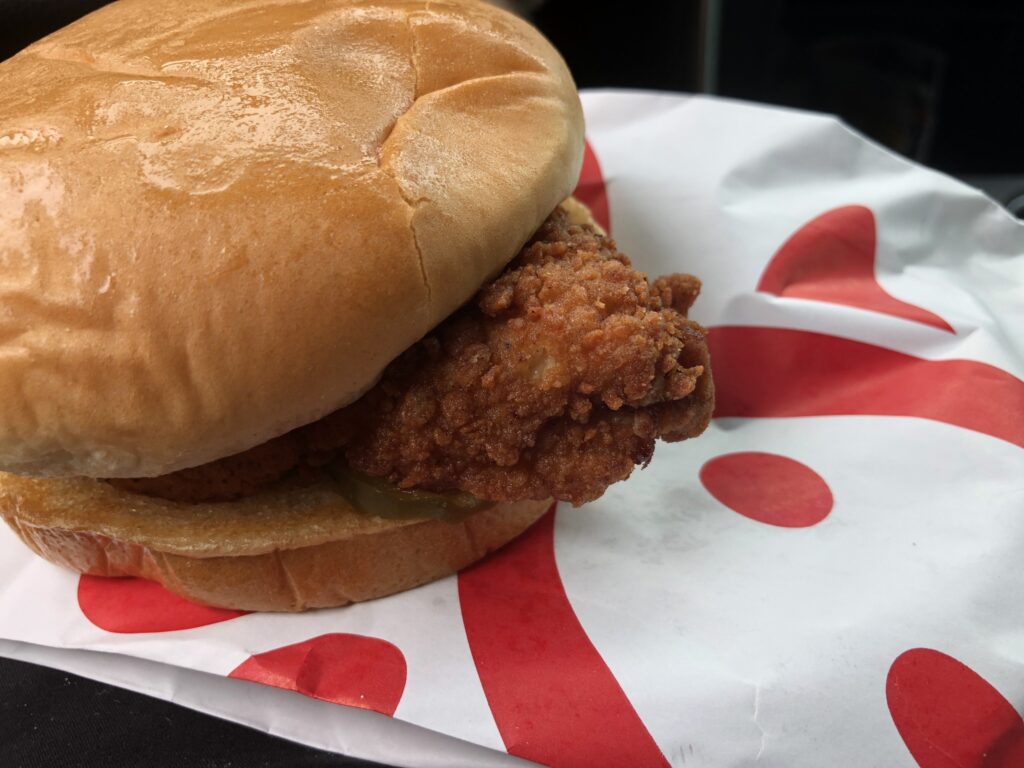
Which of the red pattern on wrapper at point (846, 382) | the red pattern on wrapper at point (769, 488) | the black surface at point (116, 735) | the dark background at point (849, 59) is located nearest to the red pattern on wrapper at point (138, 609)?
the black surface at point (116, 735)

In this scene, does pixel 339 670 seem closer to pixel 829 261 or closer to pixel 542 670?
pixel 542 670

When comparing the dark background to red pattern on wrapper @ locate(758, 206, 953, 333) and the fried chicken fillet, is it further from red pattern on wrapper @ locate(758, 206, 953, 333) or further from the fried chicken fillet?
the fried chicken fillet

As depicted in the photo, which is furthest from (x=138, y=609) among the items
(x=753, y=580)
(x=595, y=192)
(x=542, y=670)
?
(x=595, y=192)

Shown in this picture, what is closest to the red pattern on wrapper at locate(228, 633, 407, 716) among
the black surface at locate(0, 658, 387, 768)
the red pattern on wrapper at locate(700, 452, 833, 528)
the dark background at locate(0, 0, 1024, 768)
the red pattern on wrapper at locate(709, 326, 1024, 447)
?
the black surface at locate(0, 658, 387, 768)

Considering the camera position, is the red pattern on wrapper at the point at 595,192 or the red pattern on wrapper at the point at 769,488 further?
the red pattern on wrapper at the point at 595,192

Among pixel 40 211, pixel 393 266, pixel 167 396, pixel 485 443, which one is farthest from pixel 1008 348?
pixel 40 211

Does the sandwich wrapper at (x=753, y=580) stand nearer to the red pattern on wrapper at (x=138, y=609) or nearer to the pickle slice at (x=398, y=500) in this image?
the red pattern on wrapper at (x=138, y=609)

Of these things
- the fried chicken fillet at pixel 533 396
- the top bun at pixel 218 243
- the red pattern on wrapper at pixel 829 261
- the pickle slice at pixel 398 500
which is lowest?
the red pattern on wrapper at pixel 829 261
